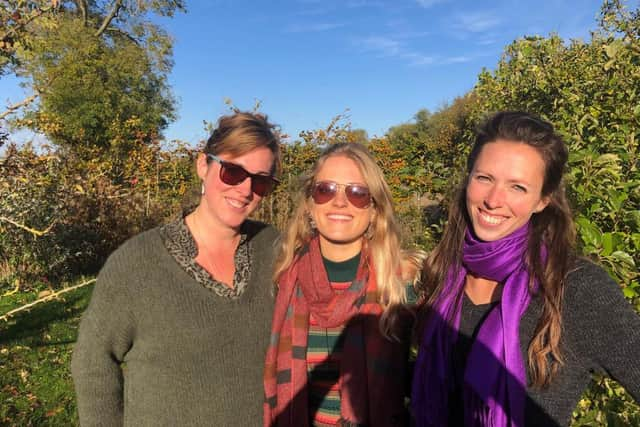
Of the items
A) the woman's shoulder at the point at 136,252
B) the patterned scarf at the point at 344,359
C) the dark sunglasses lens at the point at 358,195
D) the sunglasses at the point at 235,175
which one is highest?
the sunglasses at the point at 235,175

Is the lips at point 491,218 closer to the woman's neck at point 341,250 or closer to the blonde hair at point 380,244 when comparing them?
the blonde hair at point 380,244

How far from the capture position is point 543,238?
182cm

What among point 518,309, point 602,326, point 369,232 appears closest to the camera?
point 602,326

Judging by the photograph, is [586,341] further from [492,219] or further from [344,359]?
[344,359]

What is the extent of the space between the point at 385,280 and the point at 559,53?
3033 millimetres

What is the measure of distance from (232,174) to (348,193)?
68 cm

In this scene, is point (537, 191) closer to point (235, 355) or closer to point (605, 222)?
point (605, 222)

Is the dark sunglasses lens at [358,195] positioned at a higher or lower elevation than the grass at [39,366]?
higher

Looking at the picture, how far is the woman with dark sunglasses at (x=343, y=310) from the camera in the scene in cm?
218

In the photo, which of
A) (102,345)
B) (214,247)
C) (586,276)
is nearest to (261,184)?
(214,247)

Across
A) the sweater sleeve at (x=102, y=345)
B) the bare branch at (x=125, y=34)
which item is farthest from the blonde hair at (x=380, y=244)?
the bare branch at (x=125, y=34)

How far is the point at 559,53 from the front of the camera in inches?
156

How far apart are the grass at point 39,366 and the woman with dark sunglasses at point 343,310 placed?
2.83m

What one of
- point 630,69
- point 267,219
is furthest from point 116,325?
point 267,219
